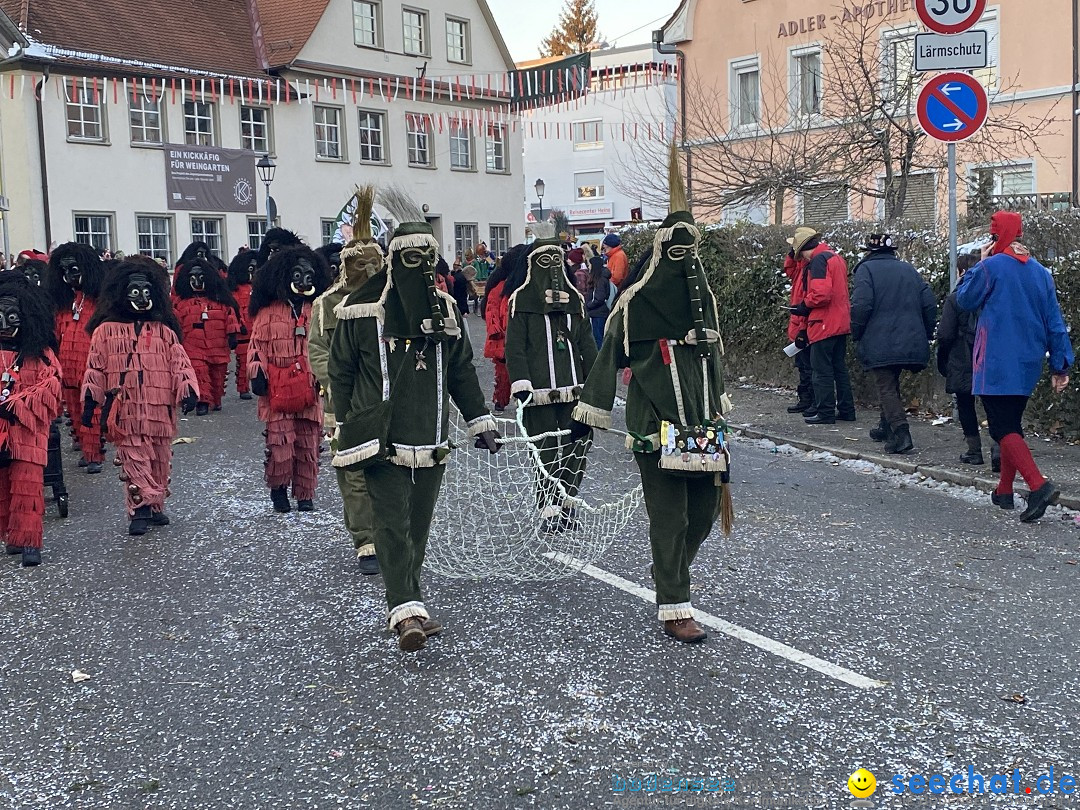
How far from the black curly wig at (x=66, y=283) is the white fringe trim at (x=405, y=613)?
6.85m

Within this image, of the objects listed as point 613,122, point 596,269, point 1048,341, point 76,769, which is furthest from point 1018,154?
point 613,122

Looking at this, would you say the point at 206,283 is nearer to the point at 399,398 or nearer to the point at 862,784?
the point at 399,398

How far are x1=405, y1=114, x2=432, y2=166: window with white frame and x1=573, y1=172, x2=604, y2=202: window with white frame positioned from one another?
78.1 feet

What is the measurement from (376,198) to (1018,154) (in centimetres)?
2286

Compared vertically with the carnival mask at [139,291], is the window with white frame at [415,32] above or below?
above

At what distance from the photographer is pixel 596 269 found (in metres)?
17.0

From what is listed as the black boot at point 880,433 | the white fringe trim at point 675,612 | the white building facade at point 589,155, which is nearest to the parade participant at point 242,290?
the black boot at point 880,433

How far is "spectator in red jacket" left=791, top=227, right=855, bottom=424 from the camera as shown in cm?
1102

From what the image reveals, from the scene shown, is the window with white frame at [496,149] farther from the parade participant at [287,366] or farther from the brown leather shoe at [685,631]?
the brown leather shoe at [685,631]

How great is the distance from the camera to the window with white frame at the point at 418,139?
35.5m

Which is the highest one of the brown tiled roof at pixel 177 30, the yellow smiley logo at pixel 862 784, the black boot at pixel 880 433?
the brown tiled roof at pixel 177 30

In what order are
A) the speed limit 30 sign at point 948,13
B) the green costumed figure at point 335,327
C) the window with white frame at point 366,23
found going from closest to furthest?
A: the green costumed figure at point 335,327 → the speed limit 30 sign at point 948,13 → the window with white frame at point 366,23

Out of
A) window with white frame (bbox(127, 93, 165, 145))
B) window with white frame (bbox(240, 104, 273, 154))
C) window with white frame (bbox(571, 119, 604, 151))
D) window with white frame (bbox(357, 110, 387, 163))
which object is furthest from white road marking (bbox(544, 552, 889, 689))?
window with white frame (bbox(571, 119, 604, 151))

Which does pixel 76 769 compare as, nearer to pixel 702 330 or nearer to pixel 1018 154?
pixel 702 330
